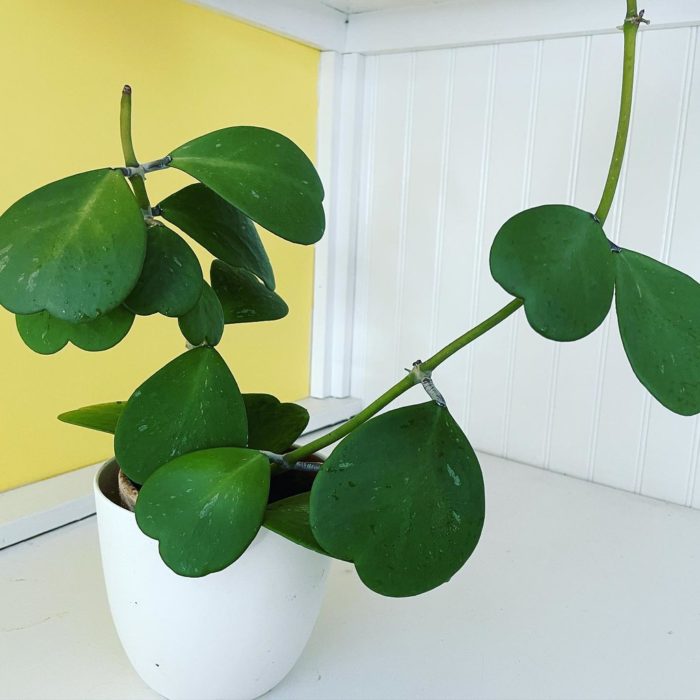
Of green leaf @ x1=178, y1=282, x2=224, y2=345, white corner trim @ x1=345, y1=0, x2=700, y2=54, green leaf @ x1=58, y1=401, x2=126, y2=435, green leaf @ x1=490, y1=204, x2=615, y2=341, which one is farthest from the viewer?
white corner trim @ x1=345, y1=0, x2=700, y2=54

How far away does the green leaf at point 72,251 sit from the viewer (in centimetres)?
41

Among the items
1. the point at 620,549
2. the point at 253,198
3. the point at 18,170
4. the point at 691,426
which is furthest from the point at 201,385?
the point at 691,426

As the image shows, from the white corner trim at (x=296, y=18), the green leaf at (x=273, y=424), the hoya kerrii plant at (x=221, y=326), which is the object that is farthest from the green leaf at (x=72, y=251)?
the white corner trim at (x=296, y=18)

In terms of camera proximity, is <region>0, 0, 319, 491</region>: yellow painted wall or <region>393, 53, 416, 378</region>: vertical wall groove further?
<region>393, 53, 416, 378</region>: vertical wall groove

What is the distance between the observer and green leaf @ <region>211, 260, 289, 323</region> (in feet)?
2.01

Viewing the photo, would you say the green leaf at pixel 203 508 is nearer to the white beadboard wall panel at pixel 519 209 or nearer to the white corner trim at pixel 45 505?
the white corner trim at pixel 45 505

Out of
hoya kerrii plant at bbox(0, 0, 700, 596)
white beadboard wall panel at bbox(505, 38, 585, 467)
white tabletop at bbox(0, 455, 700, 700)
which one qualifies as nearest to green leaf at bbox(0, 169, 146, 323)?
hoya kerrii plant at bbox(0, 0, 700, 596)

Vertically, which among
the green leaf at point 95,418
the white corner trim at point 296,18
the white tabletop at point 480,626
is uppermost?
the white corner trim at point 296,18

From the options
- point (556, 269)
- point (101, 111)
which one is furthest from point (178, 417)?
point (101, 111)

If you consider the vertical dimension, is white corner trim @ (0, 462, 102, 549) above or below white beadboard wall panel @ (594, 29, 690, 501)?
below

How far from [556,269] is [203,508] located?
0.84 feet

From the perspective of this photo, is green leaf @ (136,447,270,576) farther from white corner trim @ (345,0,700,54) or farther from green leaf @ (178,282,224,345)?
white corner trim @ (345,0,700,54)

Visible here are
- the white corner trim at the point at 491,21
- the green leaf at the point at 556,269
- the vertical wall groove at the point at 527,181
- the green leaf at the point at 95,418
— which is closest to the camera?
the green leaf at the point at 556,269

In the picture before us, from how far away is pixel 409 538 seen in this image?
0.46 m
